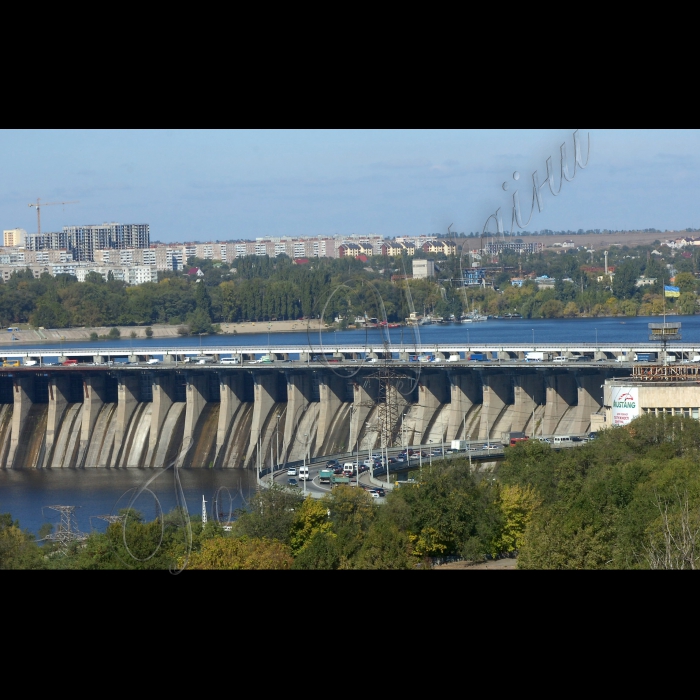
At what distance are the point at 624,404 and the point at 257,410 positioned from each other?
9.87 m

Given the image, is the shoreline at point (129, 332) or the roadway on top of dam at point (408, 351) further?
the shoreline at point (129, 332)

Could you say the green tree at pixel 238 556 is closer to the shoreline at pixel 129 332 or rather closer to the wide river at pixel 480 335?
the wide river at pixel 480 335

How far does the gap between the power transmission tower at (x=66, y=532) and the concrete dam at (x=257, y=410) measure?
6.07 metres

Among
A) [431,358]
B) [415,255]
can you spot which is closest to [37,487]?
[431,358]

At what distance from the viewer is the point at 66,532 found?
1512 centimetres

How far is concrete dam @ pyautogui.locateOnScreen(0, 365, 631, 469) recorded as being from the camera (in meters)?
24.8

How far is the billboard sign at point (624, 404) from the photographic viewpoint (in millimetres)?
18359

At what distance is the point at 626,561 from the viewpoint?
28.3 ft

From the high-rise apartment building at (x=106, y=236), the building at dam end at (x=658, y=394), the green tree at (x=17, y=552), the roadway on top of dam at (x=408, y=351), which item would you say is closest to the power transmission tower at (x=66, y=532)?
the green tree at (x=17, y=552)

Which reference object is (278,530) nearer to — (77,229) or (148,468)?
(148,468)

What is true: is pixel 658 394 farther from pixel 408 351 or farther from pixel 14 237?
pixel 14 237

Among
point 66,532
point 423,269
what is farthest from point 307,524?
point 423,269

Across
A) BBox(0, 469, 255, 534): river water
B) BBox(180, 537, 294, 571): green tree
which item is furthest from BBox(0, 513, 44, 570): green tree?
BBox(0, 469, 255, 534): river water
